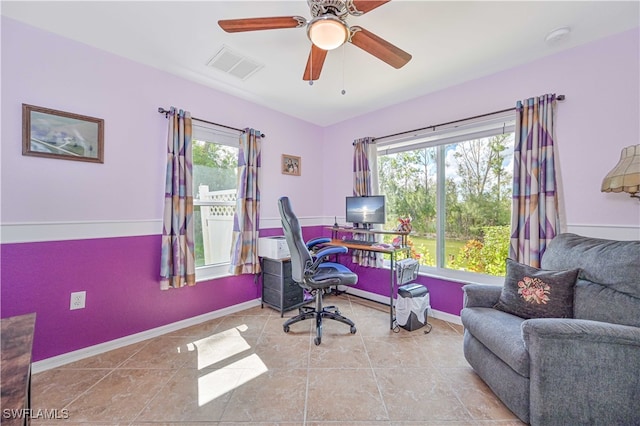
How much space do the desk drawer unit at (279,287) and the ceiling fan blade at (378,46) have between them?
6.85ft

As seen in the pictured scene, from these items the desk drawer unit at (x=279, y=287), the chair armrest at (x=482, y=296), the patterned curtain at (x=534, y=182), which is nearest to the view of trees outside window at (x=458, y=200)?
the patterned curtain at (x=534, y=182)

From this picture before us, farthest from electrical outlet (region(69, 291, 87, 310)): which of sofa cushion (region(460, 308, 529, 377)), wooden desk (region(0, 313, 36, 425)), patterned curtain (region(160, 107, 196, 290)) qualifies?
sofa cushion (region(460, 308, 529, 377))

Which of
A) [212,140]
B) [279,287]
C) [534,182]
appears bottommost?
[279,287]

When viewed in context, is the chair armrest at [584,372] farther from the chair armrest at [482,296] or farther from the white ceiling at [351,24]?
the white ceiling at [351,24]

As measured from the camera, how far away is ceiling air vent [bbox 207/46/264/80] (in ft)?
7.06

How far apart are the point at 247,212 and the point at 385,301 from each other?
2.01m

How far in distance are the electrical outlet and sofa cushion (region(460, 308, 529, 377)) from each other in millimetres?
2947

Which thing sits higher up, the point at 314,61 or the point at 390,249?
the point at 314,61

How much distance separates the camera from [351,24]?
1807 mm

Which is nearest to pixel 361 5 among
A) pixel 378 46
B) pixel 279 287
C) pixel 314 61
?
pixel 378 46

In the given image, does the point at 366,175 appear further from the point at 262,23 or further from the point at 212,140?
the point at 262,23

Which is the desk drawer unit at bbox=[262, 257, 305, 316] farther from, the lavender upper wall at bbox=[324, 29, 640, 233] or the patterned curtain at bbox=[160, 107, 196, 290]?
the lavender upper wall at bbox=[324, 29, 640, 233]

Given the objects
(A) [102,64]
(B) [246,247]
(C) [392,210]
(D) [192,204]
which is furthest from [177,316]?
(C) [392,210]

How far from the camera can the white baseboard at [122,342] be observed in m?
1.87
